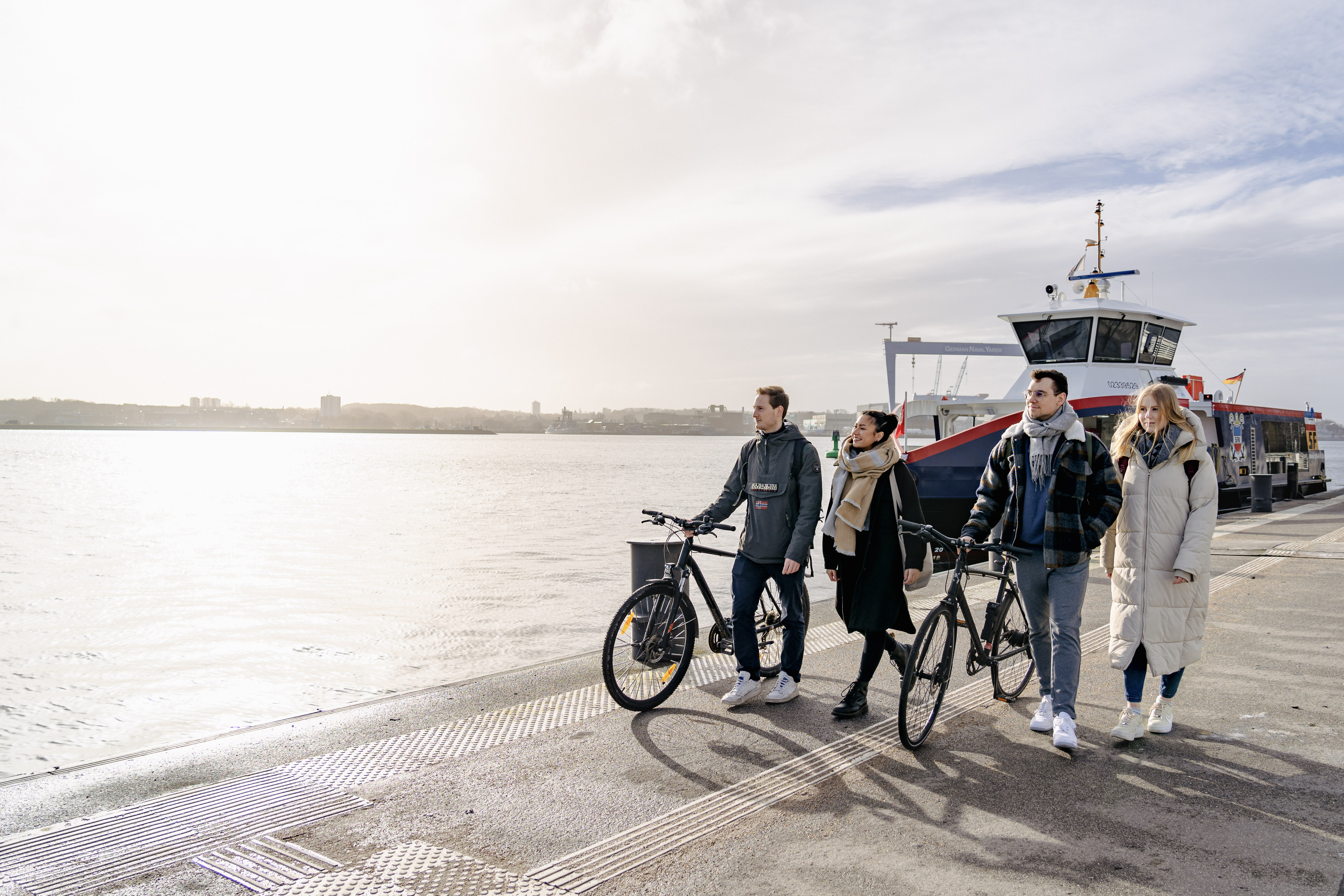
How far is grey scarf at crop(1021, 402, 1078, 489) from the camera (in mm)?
4582

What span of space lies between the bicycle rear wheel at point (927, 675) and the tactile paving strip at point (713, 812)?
167 millimetres

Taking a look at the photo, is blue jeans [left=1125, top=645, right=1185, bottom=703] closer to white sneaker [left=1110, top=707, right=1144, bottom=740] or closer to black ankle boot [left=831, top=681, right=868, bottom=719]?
white sneaker [left=1110, top=707, right=1144, bottom=740]

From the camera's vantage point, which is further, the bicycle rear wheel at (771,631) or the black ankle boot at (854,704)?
the bicycle rear wheel at (771,631)

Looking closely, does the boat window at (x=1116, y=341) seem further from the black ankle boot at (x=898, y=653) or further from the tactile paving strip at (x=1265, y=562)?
the black ankle boot at (x=898, y=653)

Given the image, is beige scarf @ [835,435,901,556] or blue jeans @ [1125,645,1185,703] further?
beige scarf @ [835,435,901,556]

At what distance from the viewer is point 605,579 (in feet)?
57.9

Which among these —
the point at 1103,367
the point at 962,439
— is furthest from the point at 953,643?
the point at 1103,367

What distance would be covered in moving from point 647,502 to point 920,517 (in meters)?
35.1

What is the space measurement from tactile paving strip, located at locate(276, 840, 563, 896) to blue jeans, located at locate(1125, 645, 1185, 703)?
3.17 meters

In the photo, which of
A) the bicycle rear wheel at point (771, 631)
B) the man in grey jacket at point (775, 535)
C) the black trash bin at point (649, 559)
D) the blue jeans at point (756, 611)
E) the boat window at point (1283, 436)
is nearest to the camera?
the man in grey jacket at point (775, 535)

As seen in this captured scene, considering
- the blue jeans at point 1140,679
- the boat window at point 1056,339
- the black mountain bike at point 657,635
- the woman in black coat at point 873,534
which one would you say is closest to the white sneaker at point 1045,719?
the blue jeans at point 1140,679

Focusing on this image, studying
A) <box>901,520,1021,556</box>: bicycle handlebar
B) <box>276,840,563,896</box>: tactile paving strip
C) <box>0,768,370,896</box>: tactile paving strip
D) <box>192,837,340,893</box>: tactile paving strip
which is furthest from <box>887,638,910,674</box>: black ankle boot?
<box>192,837,340,893</box>: tactile paving strip

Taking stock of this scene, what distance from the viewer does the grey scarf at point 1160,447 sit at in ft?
14.8

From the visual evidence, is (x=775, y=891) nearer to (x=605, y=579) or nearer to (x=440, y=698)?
(x=440, y=698)
